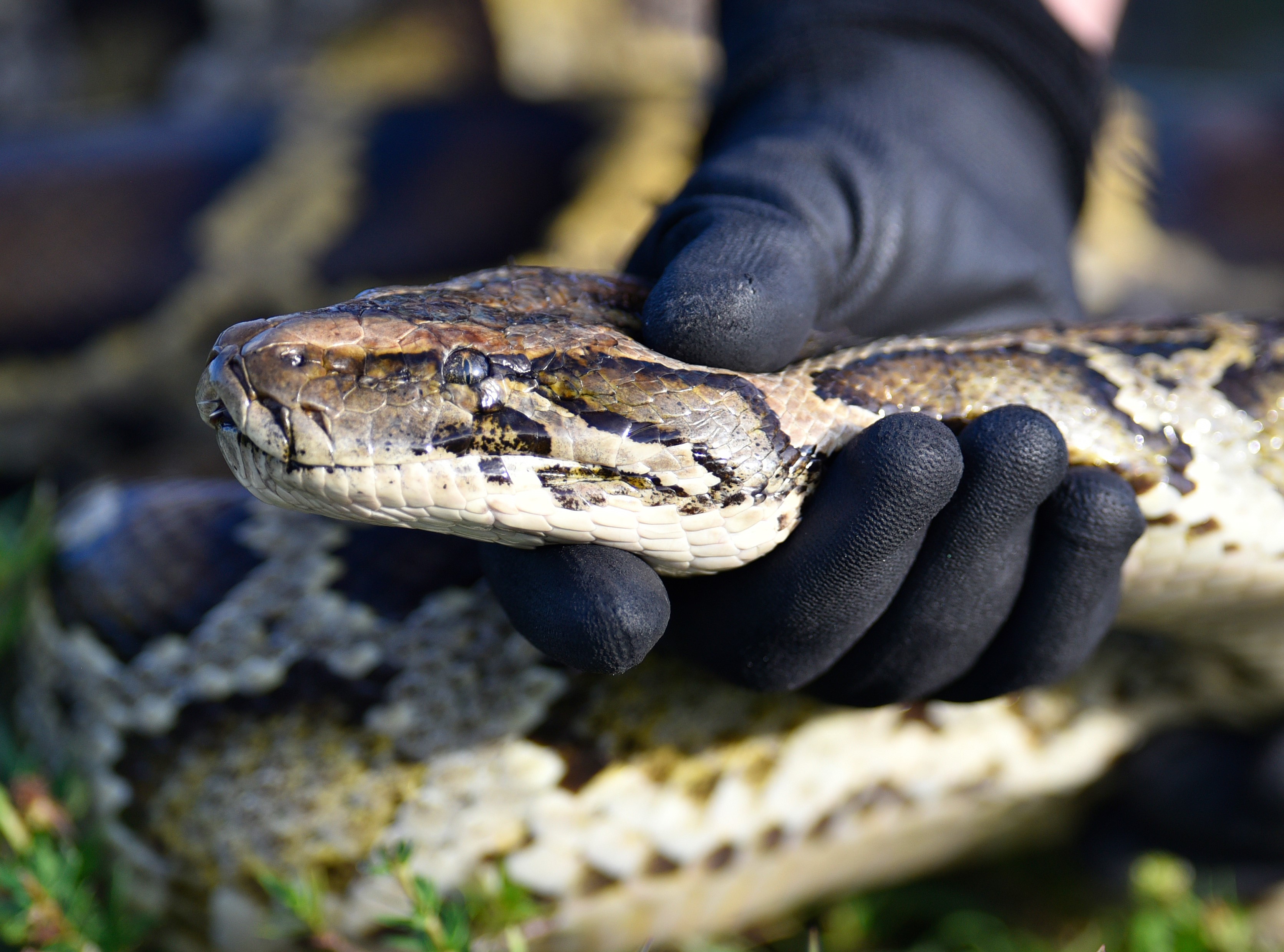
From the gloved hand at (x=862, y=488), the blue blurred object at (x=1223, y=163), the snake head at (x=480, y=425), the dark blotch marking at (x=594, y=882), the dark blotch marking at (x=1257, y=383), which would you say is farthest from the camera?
the blue blurred object at (x=1223, y=163)

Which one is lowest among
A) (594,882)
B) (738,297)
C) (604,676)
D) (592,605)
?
(594,882)

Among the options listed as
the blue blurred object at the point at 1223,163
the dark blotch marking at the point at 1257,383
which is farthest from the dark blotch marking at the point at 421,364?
the blue blurred object at the point at 1223,163

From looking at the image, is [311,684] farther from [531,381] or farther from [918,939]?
[918,939]

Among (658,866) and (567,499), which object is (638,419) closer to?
(567,499)

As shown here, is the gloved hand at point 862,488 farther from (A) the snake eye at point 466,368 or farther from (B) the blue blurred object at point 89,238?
(B) the blue blurred object at point 89,238

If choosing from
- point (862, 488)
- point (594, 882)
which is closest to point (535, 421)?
point (862, 488)

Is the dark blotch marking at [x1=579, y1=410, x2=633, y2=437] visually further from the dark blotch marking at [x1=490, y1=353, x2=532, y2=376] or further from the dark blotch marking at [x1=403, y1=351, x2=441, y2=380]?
the dark blotch marking at [x1=403, y1=351, x2=441, y2=380]

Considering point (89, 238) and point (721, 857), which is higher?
point (89, 238)

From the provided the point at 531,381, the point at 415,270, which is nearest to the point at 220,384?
the point at 531,381
